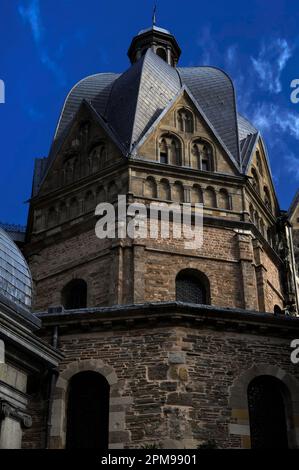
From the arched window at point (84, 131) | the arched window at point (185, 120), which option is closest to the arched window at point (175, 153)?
the arched window at point (185, 120)

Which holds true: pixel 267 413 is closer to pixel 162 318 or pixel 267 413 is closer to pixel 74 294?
pixel 162 318

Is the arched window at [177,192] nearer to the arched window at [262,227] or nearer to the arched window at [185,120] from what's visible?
the arched window at [185,120]

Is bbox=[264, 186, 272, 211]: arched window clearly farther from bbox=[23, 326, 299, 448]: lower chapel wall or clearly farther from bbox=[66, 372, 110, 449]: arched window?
bbox=[66, 372, 110, 449]: arched window

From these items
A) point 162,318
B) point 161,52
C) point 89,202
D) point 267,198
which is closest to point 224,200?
point 267,198

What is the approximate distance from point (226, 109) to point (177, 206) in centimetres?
657

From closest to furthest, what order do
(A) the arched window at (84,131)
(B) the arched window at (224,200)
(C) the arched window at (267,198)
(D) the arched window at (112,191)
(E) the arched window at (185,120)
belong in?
(D) the arched window at (112,191) < (B) the arched window at (224,200) < (E) the arched window at (185,120) < (A) the arched window at (84,131) < (C) the arched window at (267,198)

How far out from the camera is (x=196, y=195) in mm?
27609

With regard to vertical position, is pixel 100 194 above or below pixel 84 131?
below

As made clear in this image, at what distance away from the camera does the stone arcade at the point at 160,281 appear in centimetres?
1778

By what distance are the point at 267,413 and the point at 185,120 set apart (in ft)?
47.1

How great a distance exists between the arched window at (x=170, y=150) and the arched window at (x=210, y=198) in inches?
58.9

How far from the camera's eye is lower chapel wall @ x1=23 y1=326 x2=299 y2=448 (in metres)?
17.3
